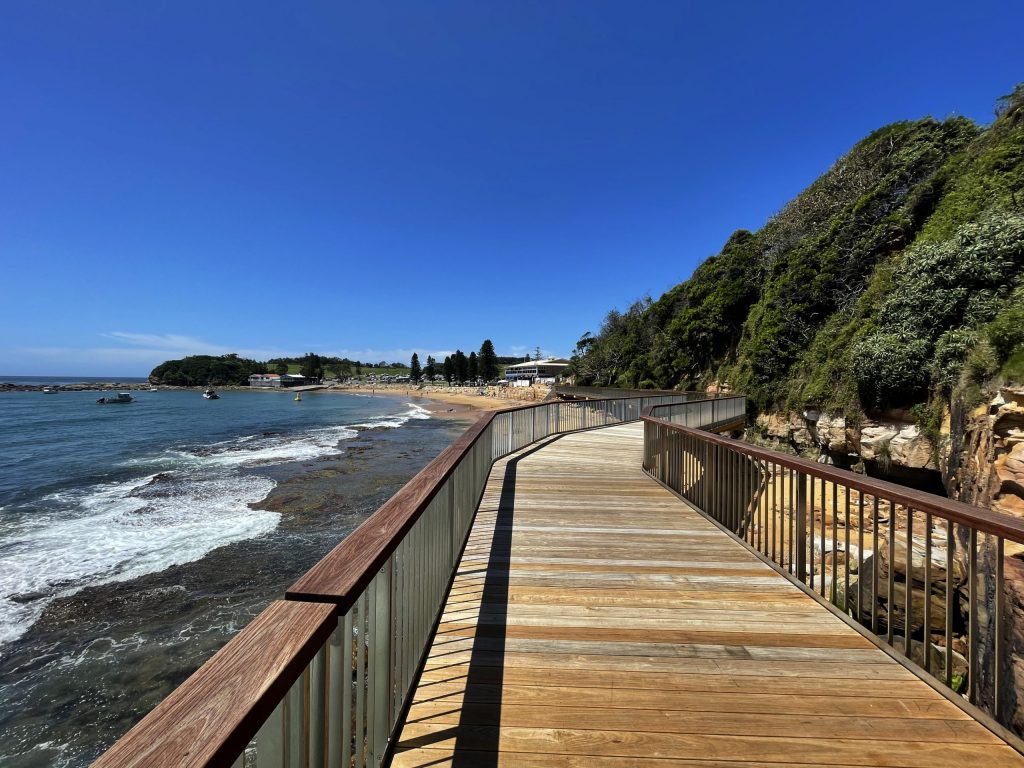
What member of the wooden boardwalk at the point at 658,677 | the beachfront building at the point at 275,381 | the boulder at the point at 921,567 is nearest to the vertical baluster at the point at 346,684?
the wooden boardwalk at the point at 658,677

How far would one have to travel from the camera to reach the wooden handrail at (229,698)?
0.74m

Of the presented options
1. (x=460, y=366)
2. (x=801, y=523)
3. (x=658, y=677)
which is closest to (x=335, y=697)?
(x=658, y=677)

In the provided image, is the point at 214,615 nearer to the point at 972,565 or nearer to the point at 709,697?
Result: the point at 709,697

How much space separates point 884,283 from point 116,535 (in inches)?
906

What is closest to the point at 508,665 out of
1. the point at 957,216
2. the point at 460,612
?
the point at 460,612

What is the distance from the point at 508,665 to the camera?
254 cm

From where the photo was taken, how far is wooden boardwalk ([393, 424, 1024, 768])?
1.96m

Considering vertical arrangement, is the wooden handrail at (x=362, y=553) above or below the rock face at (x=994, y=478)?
above

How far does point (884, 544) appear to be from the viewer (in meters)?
8.10

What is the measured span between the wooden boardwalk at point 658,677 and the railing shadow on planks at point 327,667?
0.30 metres

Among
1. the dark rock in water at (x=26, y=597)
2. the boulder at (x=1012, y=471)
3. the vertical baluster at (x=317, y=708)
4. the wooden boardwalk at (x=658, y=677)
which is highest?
the vertical baluster at (x=317, y=708)

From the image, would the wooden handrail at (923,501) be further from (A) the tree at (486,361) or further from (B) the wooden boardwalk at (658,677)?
(A) the tree at (486,361)

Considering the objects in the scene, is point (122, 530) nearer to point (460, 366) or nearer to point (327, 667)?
point (327, 667)

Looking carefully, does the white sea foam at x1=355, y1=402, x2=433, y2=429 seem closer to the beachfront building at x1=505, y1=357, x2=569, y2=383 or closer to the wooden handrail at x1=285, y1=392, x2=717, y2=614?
the wooden handrail at x1=285, y1=392, x2=717, y2=614
